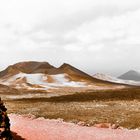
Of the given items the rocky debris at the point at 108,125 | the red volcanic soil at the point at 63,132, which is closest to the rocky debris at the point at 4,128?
the red volcanic soil at the point at 63,132

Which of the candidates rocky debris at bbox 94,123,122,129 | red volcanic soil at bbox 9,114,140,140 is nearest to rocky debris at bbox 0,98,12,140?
red volcanic soil at bbox 9,114,140,140

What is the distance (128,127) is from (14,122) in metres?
14.8

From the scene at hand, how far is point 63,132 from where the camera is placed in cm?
4834

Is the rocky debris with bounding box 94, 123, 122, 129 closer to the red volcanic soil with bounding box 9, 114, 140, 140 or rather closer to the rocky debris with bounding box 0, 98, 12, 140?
the red volcanic soil with bounding box 9, 114, 140, 140

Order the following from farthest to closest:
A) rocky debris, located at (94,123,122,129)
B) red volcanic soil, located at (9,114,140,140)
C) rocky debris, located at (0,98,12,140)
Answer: rocky debris, located at (94,123,122,129), red volcanic soil, located at (9,114,140,140), rocky debris, located at (0,98,12,140)

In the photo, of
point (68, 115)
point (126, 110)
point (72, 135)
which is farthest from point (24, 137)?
point (126, 110)

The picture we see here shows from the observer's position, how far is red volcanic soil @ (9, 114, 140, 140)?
45.4m

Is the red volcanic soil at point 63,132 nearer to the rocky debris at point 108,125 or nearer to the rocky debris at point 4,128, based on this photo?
the rocky debris at point 108,125

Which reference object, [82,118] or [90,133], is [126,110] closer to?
[82,118]

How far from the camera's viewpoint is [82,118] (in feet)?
192

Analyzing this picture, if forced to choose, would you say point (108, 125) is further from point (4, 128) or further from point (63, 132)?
point (4, 128)

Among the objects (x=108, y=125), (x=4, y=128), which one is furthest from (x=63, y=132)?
(x=4, y=128)

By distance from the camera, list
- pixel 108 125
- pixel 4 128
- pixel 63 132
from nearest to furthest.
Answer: pixel 4 128, pixel 63 132, pixel 108 125

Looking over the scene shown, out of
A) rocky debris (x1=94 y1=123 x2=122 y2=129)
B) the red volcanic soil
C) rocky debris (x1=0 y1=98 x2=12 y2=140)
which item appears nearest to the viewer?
rocky debris (x1=0 y1=98 x2=12 y2=140)
